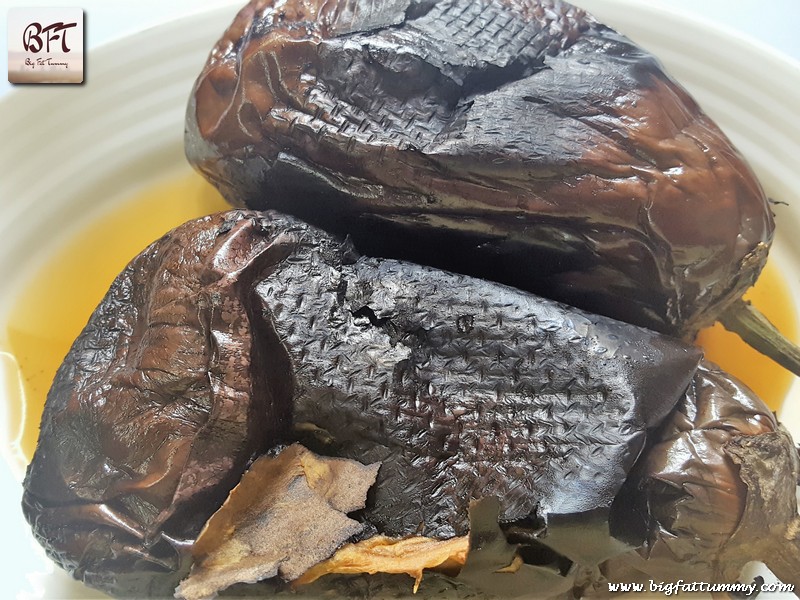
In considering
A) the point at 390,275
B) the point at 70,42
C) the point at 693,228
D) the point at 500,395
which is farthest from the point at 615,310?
the point at 70,42

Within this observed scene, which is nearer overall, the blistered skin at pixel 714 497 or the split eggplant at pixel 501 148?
the blistered skin at pixel 714 497

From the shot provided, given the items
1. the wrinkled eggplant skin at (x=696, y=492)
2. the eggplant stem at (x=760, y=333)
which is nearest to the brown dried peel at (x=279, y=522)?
the wrinkled eggplant skin at (x=696, y=492)

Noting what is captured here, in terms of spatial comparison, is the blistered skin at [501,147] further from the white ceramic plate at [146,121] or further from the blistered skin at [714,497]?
the white ceramic plate at [146,121]

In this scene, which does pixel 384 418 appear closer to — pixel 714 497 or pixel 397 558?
pixel 397 558

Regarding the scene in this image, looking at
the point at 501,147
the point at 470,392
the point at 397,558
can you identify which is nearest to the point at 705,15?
the point at 501,147

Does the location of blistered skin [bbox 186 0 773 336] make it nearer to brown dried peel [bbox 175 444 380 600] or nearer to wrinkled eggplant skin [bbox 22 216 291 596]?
wrinkled eggplant skin [bbox 22 216 291 596]

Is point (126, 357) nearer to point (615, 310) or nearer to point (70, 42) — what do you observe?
point (70, 42)
